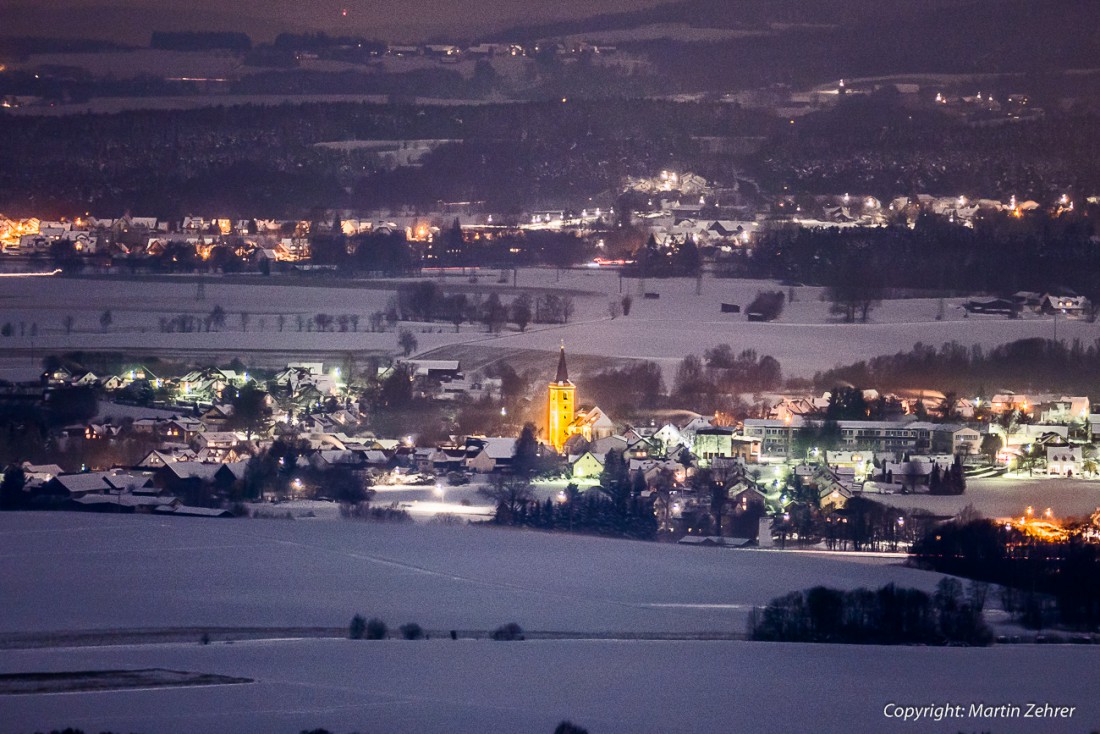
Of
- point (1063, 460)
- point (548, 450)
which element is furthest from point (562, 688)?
point (1063, 460)

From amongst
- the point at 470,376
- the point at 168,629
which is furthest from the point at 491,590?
the point at 470,376

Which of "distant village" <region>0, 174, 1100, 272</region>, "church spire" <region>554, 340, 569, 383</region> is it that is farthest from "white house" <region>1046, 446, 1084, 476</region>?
"distant village" <region>0, 174, 1100, 272</region>

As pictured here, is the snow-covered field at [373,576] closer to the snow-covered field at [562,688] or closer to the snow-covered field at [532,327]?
the snow-covered field at [562,688]

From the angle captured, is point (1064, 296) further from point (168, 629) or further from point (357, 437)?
point (168, 629)

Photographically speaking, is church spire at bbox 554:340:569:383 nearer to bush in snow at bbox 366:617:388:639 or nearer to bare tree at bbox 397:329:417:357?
bare tree at bbox 397:329:417:357

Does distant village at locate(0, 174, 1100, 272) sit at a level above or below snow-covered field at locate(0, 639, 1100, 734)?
above

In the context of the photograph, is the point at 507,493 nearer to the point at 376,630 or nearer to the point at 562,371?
the point at 562,371
